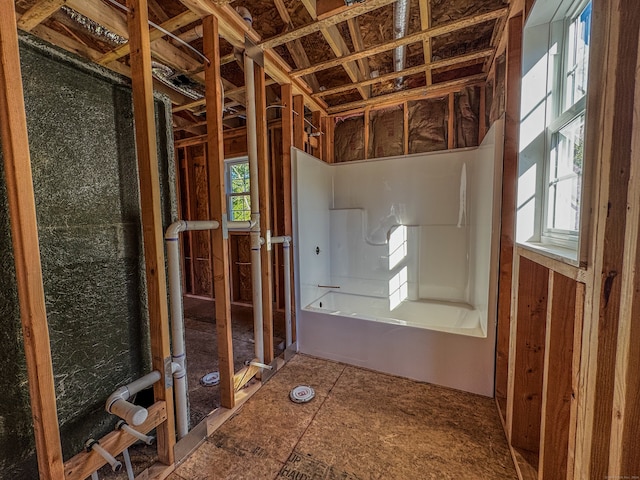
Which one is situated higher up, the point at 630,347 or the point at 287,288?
the point at 630,347

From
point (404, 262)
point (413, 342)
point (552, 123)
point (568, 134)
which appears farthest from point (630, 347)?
point (404, 262)

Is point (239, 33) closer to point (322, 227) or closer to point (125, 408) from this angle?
point (322, 227)

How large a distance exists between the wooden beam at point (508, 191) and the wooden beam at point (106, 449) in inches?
78.8

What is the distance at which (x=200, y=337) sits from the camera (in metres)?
2.82

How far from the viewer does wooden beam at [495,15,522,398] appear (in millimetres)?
1438

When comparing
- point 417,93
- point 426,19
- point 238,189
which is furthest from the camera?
point 238,189

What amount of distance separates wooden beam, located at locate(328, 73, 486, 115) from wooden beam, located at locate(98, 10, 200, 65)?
1763 mm

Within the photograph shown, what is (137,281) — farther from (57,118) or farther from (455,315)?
(455,315)

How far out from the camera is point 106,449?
1016mm

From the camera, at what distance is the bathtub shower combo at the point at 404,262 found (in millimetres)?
1855

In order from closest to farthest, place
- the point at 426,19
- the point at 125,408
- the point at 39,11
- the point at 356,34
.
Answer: the point at 125,408
the point at 39,11
the point at 426,19
the point at 356,34

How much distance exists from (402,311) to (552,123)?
75.8 inches

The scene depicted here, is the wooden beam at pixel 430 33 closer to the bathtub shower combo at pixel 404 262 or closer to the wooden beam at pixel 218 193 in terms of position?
the bathtub shower combo at pixel 404 262

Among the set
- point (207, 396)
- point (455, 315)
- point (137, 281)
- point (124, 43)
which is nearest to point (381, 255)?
point (455, 315)
